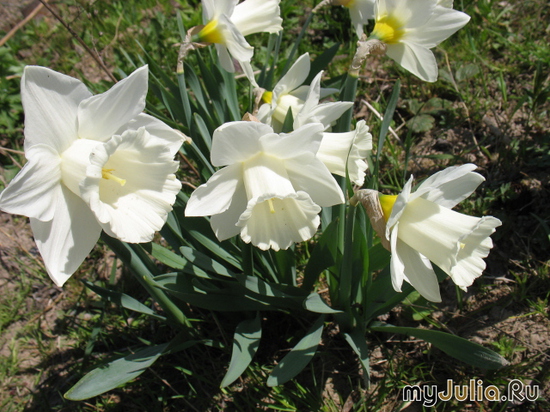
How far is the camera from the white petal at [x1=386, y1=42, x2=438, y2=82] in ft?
5.45

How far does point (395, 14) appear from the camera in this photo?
1.60 meters

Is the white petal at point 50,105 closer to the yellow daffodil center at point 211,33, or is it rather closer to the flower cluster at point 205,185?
the flower cluster at point 205,185

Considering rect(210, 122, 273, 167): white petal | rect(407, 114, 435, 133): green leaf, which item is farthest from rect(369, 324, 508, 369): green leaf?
rect(407, 114, 435, 133): green leaf

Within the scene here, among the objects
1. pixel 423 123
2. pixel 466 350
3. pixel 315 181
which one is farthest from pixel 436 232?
pixel 423 123

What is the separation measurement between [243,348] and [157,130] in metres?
0.80

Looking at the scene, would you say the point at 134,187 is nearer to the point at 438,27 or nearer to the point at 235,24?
the point at 235,24

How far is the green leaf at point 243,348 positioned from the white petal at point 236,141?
681 mm

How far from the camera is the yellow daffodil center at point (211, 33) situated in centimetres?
168

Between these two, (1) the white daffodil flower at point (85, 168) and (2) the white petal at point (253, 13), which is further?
(2) the white petal at point (253, 13)

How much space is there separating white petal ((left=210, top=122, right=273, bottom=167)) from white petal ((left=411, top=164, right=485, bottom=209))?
0.44m

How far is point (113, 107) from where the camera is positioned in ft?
3.89

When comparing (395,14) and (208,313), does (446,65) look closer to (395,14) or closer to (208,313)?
(395,14)

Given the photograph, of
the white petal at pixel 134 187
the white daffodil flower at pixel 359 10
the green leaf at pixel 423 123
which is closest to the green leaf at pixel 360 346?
the white petal at pixel 134 187

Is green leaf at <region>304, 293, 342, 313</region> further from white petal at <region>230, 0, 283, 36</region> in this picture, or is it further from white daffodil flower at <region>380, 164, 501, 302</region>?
white petal at <region>230, 0, 283, 36</region>
